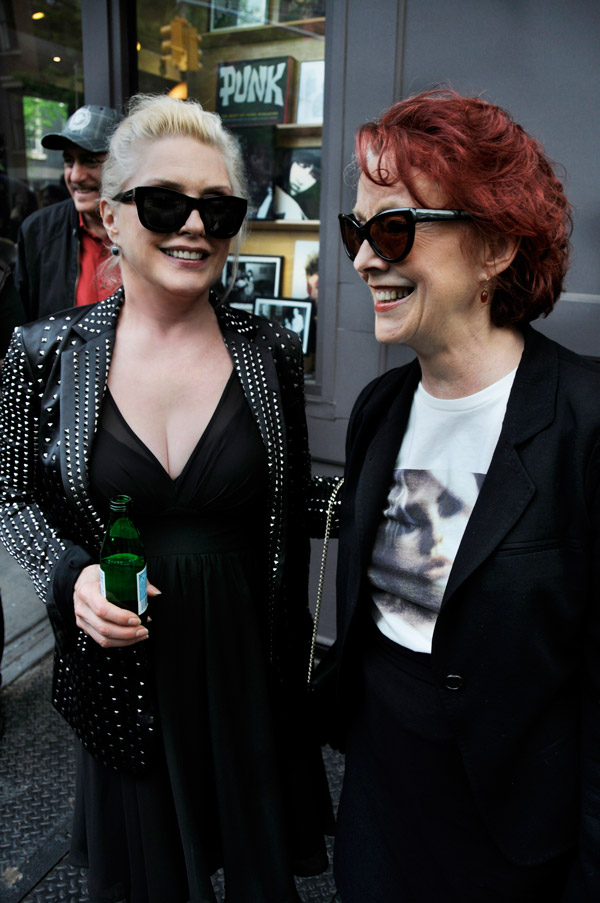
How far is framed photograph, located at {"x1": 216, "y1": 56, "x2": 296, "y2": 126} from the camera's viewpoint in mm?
3389

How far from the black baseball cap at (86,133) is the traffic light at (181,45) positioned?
35.9 inches

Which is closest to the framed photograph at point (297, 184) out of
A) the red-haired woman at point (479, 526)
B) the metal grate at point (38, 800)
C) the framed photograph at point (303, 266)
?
the framed photograph at point (303, 266)

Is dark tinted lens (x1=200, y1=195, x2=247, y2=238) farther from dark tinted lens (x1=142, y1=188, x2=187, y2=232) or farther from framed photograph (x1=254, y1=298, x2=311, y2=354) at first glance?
framed photograph (x1=254, y1=298, x2=311, y2=354)

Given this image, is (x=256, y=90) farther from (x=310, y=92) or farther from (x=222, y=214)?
(x=222, y=214)

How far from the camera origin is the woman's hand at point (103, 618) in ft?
4.91

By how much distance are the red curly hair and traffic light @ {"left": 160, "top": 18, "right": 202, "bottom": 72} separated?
2.83 meters

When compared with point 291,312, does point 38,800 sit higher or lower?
lower

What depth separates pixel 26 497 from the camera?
1.83 metres

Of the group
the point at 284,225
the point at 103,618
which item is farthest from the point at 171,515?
the point at 284,225

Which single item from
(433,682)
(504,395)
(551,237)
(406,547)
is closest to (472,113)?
(551,237)

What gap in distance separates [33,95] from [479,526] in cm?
461

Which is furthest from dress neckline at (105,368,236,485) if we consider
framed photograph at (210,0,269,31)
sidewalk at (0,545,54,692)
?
framed photograph at (210,0,269,31)

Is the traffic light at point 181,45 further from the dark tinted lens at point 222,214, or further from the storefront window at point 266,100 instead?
the dark tinted lens at point 222,214

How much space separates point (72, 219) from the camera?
10.9 feet
